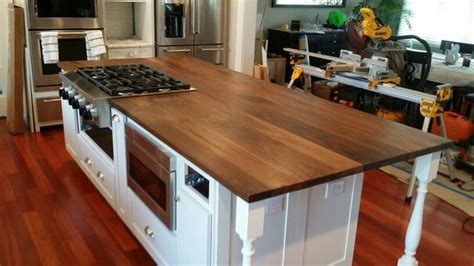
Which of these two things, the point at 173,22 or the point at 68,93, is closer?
the point at 68,93

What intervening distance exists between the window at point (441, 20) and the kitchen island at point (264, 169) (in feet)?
15.7

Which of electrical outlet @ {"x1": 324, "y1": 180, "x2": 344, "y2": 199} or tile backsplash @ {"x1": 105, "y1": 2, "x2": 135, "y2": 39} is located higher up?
tile backsplash @ {"x1": 105, "y1": 2, "x2": 135, "y2": 39}

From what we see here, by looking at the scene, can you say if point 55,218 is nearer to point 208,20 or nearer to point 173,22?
point 173,22

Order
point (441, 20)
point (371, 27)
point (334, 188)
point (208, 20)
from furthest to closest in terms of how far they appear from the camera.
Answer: point (441, 20)
point (208, 20)
point (371, 27)
point (334, 188)

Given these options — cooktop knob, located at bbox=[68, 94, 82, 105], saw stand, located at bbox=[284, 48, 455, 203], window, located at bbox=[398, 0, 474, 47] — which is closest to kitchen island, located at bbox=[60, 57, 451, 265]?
cooktop knob, located at bbox=[68, 94, 82, 105]

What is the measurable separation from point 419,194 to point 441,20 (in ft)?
17.5

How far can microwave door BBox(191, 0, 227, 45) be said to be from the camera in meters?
4.93

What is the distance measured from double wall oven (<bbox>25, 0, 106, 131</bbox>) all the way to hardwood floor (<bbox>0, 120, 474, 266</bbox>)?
0.79 m

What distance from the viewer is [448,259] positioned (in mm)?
2578

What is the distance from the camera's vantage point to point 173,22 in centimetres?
485

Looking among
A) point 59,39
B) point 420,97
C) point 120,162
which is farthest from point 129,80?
point 420,97

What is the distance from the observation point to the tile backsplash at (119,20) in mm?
4953

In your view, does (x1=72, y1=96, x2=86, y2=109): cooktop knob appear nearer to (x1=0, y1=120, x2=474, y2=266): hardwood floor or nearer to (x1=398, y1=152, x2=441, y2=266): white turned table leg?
(x1=0, y1=120, x2=474, y2=266): hardwood floor

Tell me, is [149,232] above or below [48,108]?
below
